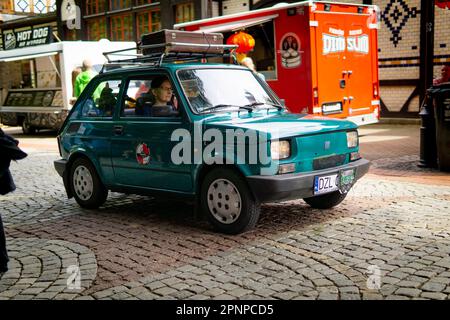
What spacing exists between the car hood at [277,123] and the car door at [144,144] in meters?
0.41

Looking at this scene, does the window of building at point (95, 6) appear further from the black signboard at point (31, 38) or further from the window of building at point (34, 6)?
the black signboard at point (31, 38)

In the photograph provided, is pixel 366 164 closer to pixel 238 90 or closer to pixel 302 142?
pixel 302 142

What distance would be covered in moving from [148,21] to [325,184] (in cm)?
1904

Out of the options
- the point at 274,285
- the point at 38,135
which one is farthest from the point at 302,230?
the point at 38,135

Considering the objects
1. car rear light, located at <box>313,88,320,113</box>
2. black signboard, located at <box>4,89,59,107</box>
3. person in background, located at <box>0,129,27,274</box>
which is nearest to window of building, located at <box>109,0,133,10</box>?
black signboard, located at <box>4,89,59,107</box>

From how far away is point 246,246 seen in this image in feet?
16.4

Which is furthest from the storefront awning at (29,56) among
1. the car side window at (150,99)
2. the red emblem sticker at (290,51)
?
the car side window at (150,99)

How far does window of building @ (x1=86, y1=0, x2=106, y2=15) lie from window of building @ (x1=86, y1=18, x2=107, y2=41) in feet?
1.30

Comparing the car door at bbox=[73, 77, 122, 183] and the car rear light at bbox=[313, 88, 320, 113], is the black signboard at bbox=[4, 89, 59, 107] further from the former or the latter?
the car door at bbox=[73, 77, 122, 183]

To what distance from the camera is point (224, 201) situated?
5.34 m

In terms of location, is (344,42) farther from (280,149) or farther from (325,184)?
(280,149)

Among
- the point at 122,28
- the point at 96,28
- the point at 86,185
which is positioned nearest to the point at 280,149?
the point at 86,185

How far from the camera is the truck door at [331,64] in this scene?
1144cm

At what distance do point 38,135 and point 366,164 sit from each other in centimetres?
1413
